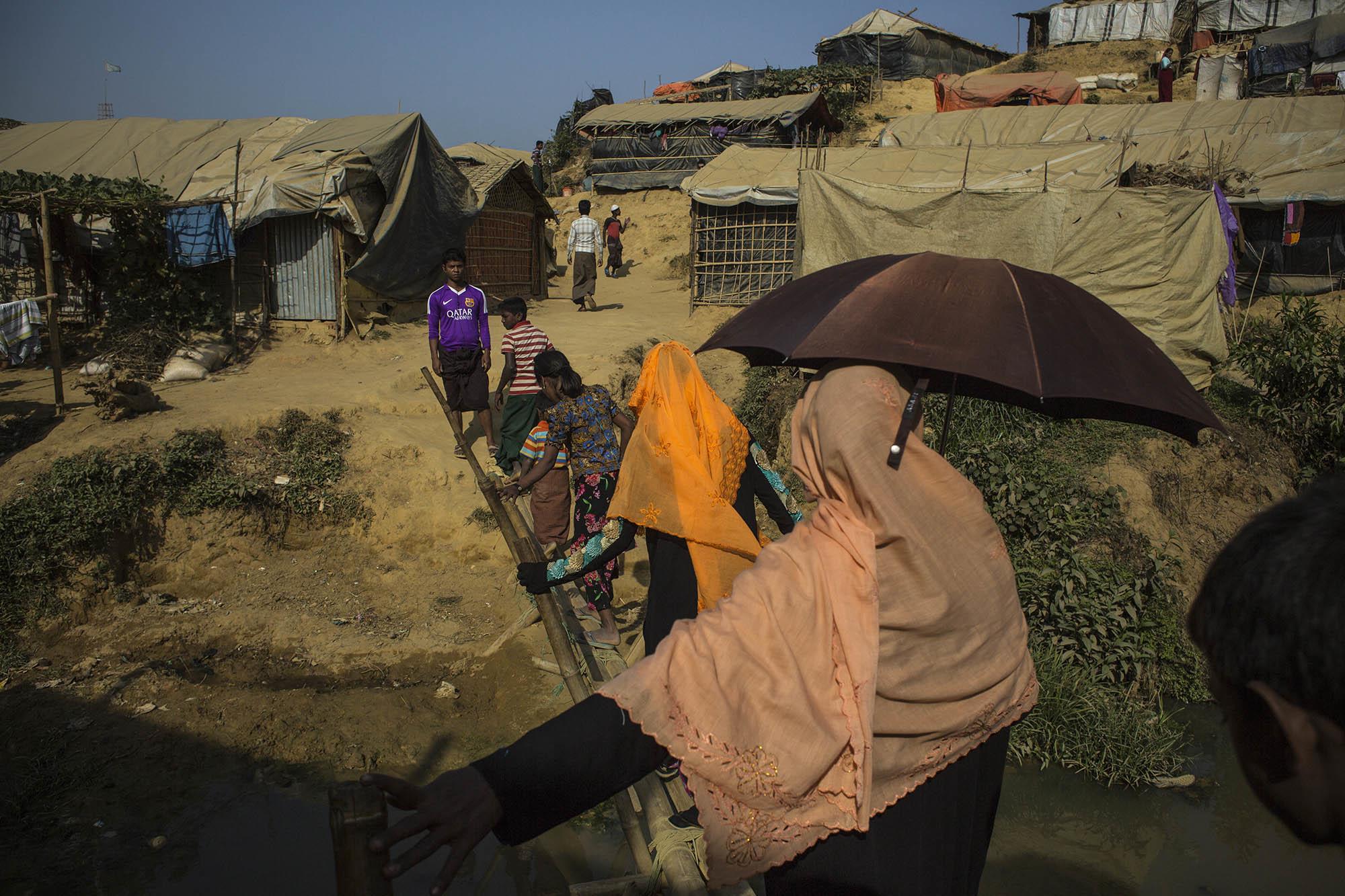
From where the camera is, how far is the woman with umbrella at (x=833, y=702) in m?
1.18

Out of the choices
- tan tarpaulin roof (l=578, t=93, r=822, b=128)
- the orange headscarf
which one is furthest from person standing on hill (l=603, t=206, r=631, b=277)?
the orange headscarf

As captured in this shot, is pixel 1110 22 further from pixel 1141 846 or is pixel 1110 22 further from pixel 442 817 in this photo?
pixel 442 817

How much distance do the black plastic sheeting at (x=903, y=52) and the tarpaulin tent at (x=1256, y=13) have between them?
6.88 meters

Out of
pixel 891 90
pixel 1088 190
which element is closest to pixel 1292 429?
pixel 1088 190

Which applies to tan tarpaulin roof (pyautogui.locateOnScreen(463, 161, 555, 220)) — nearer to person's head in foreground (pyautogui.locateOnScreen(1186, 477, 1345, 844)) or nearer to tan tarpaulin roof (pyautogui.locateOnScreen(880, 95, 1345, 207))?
tan tarpaulin roof (pyautogui.locateOnScreen(880, 95, 1345, 207))

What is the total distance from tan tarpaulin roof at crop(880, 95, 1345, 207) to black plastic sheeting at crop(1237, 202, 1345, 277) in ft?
1.26

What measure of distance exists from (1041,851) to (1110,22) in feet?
98.7

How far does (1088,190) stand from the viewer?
27.9ft

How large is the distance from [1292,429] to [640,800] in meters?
7.66

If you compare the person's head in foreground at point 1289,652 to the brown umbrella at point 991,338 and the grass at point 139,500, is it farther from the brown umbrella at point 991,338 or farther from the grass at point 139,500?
the grass at point 139,500

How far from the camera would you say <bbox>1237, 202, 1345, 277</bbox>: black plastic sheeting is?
10.5 meters

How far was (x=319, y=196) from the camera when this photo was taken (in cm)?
981

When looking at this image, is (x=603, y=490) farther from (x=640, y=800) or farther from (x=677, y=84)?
(x=677, y=84)

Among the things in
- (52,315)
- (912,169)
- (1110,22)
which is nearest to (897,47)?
(1110,22)
